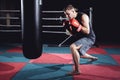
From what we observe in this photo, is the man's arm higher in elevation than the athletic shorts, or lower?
higher

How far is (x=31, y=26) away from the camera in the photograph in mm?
3516

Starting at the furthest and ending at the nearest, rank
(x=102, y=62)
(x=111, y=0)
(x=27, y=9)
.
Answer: (x=111, y=0) < (x=102, y=62) < (x=27, y=9)

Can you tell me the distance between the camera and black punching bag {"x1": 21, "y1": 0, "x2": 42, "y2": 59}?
3.48 meters

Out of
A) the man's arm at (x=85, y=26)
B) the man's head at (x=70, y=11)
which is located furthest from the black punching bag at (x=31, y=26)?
the man's arm at (x=85, y=26)

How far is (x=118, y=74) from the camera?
160 inches

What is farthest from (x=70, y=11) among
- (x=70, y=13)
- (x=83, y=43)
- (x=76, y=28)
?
(x=83, y=43)

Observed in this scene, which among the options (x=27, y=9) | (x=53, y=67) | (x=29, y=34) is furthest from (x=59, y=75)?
(x=27, y=9)

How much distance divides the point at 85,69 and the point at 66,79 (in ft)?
2.69

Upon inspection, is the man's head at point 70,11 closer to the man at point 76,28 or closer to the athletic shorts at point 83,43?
the man at point 76,28

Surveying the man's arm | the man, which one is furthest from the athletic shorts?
the man's arm

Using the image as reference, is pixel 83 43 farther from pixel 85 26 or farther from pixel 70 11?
pixel 70 11

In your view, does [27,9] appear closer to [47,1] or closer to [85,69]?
[85,69]

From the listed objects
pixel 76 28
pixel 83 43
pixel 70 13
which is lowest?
pixel 83 43

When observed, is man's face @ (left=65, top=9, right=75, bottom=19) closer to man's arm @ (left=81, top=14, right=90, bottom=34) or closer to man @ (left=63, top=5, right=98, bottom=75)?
man @ (left=63, top=5, right=98, bottom=75)
